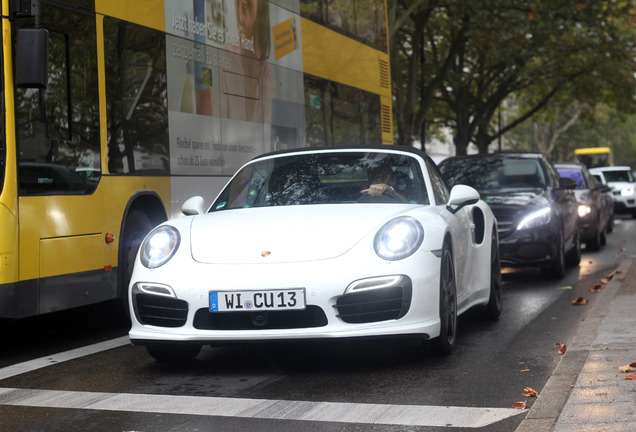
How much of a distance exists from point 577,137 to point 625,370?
7100cm

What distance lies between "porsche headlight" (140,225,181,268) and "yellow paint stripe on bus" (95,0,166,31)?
2528 millimetres

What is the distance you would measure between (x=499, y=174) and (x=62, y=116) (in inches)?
266

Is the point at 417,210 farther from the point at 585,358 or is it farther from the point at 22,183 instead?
the point at 22,183

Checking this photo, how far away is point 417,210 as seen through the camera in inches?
253

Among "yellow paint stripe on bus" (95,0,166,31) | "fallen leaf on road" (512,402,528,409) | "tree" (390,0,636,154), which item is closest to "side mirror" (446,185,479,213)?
"fallen leaf on road" (512,402,528,409)

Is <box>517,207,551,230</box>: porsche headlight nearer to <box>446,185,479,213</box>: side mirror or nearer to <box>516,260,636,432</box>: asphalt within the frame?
<box>516,260,636,432</box>: asphalt

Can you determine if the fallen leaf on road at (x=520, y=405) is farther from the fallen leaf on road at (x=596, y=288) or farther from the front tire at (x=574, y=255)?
the front tire at (x=574, y=255)

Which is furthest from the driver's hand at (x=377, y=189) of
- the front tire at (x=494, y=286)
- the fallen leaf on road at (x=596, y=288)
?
the fallen leaf on road at (x=596, y=288)

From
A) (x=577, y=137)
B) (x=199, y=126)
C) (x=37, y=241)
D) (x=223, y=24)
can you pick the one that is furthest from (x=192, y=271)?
(x=577, y=137)

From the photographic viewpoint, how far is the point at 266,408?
5051 mm

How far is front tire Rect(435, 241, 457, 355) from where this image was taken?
20.5 feet

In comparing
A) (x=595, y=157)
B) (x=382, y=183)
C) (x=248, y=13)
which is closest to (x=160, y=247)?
(x=382, y=183)

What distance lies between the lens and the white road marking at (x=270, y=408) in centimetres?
475

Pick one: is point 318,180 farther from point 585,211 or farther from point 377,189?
point 585,211
